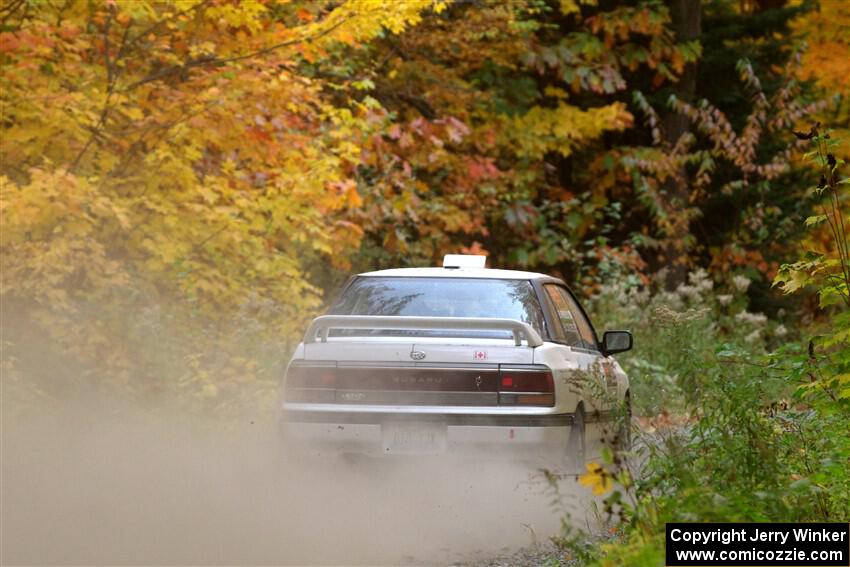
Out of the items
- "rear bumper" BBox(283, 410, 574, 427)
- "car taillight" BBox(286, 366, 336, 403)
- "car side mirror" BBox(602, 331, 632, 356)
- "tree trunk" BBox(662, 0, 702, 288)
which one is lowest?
"rear bumper" BBox(283, 410, 574, 427)

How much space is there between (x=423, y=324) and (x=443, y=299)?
36.0 inches

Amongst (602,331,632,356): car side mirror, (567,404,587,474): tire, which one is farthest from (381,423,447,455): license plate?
(602,331,632,356): car side mirror

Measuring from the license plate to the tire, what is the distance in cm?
87

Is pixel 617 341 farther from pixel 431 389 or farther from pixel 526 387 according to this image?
pixel 431 389

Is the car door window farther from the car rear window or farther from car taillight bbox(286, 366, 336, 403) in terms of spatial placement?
car taillight bbox(286, 366, 336, 403)

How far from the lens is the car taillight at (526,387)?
29.2 feet

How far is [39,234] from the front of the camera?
40.2 ft

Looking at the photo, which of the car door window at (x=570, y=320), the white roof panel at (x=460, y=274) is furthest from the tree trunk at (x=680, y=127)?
the white roof panel at (x=460, y=274)

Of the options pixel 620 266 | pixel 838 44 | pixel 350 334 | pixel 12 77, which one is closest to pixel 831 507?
pixel 350 334

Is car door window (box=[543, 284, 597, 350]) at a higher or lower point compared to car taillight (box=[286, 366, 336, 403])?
higher

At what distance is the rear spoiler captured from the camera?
29.0ft

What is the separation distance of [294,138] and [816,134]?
25.6 ft

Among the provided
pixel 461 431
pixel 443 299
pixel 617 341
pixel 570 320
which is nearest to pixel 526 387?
pixel 461 431

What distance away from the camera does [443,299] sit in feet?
32.3
